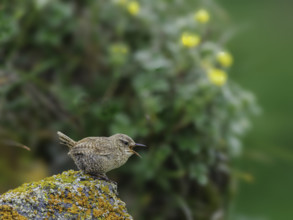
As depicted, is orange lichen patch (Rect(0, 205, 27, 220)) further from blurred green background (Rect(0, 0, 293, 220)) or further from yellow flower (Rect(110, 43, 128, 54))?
yellow flower (Rect(110, 43, 128, 54))

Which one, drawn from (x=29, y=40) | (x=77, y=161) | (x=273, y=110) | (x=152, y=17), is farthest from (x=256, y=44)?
(x=77, y=161)

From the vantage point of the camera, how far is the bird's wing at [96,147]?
2.46 m

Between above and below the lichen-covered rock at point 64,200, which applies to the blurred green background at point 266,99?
above

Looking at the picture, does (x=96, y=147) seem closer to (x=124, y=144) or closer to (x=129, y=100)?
(x=124, y=144)

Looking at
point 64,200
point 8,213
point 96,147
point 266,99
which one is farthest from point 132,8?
point 266,99

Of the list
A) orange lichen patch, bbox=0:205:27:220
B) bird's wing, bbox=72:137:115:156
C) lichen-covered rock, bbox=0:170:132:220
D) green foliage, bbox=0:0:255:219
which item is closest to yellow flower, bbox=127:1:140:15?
green foliage, bbox=0:0:255:219

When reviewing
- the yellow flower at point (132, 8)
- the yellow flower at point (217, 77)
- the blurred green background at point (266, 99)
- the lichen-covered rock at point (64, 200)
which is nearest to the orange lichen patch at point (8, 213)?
the lichen-covered rock at point (64, 200)

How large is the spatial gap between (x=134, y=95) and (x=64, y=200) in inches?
98.0

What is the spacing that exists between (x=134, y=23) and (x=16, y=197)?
2896 millimetres

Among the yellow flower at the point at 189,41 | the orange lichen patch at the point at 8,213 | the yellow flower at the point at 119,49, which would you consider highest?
the yellow flower at the point at 119,49

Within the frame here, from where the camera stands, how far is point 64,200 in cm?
223

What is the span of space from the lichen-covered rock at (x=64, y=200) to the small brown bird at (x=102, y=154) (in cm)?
6

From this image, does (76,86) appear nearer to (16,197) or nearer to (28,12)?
(28,12)

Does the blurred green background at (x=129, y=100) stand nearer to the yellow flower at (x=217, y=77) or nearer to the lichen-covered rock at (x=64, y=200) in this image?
the yellow flower at (x=217, y=77)
